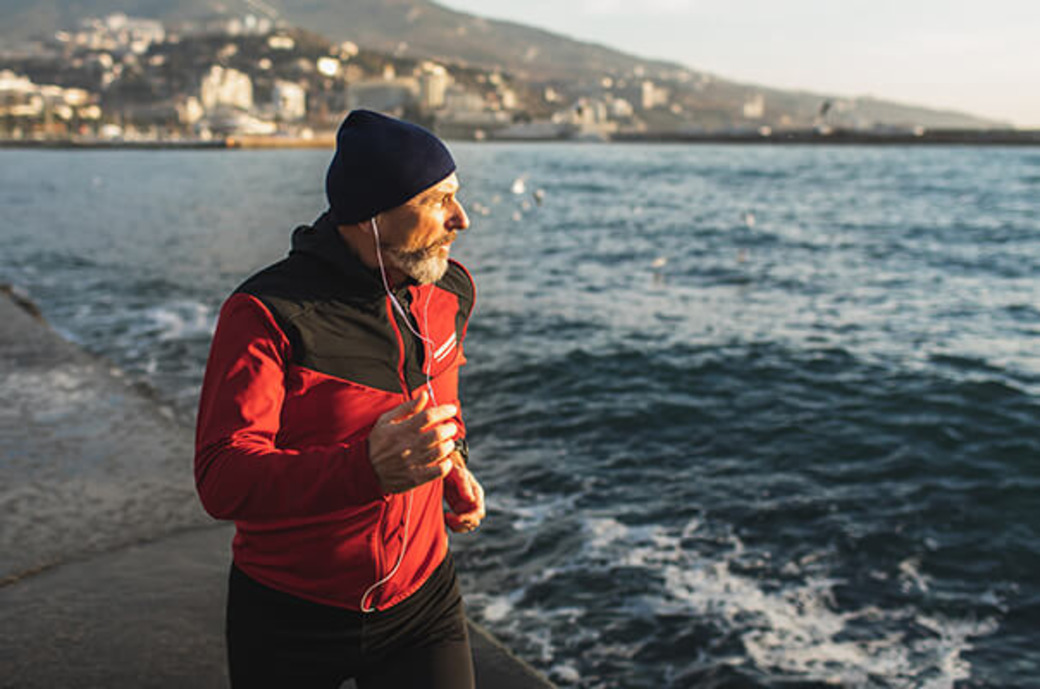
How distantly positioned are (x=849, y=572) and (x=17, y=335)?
8403mm

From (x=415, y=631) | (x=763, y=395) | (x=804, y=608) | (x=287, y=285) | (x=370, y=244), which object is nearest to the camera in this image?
(x=287, y=285)

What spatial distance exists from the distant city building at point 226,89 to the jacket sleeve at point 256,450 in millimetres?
93302

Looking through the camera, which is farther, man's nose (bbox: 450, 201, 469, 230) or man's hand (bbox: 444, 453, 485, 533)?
man's hand (bbox: 444, 453, 485, 533)

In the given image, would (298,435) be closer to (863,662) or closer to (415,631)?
(415,631)

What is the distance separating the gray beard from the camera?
1.64 metres

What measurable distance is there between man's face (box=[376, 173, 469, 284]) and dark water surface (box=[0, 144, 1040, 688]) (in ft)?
10.7

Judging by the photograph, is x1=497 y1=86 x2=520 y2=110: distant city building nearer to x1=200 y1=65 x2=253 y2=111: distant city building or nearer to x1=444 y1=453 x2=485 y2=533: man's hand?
x1=200 y1=65 x2=253 y2=111: distant city building

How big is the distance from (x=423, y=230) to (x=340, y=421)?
418mm

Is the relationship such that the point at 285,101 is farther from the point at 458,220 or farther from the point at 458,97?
the point at 458,97

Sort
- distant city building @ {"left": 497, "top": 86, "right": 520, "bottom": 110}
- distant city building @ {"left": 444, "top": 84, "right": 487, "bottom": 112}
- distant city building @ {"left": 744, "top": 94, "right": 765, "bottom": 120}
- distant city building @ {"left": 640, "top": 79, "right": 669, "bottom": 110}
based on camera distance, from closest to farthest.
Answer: distant city building @ {"left": 444, "top": 84, "right": 487, "bottom": 112}, distant city building @ {"left": 497, "top": 86, "right": 520, "bottom": 110}, distant city building @ {"left": 640, "top": 79, "right": 669, "bottom": 110}, distant city building @ {"left": 744, "top": 94, "right": 765, "bottom": 120}

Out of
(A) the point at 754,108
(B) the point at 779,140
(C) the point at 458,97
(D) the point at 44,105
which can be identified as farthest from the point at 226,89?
(A) the point at 754,108

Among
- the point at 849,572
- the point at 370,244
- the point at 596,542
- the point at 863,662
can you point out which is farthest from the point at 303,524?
the point at 849,572

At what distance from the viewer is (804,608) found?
16.5ft

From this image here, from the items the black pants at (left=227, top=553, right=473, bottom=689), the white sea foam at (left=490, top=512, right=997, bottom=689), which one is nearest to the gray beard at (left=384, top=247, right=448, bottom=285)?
the black pants at (left=227, top=553, right=473, bottom=689)
